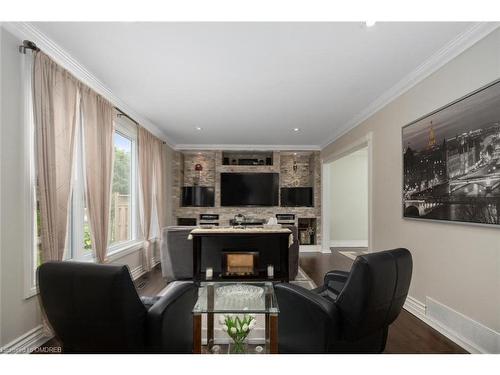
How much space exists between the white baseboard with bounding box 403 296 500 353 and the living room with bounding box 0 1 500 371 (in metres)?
0.02

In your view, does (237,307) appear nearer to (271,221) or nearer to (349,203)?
(271,221)

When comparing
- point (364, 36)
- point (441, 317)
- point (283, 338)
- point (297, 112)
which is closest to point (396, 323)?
point (441, 317)

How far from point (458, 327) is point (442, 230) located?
2.91 ft

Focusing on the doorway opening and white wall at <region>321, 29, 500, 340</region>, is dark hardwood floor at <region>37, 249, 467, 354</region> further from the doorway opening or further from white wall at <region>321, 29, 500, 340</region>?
the doorway opening

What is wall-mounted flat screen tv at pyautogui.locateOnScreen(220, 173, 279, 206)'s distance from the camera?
6926 mm

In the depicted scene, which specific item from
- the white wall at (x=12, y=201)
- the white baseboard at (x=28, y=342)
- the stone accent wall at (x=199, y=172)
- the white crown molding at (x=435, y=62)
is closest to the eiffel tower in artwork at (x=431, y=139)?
the white crown molding at (x=435, y=62)

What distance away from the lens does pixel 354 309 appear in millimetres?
1762

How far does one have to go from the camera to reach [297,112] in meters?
4.30

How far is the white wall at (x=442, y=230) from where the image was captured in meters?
2.08

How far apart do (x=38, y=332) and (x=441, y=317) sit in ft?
12.6

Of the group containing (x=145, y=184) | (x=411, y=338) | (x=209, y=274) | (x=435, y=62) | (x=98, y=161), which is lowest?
(x=411, y=338)

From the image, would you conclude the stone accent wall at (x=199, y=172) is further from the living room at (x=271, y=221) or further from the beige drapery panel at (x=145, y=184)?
the living room at (x=271, y=221)

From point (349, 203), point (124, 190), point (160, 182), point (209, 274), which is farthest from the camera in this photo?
point (349, 203)

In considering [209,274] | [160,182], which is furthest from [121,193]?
[209,274]
